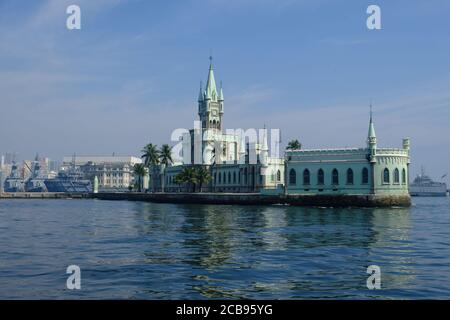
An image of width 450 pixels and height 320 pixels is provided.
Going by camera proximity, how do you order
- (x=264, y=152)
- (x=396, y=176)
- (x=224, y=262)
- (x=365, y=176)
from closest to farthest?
(x=224, y=262), (x=396, y=176), (x=365, y=176), (x=264, y=152)

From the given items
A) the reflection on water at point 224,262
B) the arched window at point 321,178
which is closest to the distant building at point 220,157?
the arched window at point 321,178

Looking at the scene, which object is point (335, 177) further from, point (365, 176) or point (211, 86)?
point (211, 86)

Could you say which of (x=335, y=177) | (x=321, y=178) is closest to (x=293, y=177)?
(x=321, y=178)

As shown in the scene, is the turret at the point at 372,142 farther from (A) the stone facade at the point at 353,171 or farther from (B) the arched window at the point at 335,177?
(B) the arched window at the point at 335,177

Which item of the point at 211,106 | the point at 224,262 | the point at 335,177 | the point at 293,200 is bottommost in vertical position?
the point at 224,262

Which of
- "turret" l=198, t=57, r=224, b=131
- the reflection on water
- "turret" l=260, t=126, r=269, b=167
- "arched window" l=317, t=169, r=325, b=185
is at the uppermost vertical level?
"turret" l=198, t=57, r=224, b=131

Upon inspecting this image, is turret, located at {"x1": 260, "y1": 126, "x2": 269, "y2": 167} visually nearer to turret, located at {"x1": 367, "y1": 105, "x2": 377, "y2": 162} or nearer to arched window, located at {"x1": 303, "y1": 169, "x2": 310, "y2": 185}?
arched window, located at {"x1": 303, "y1": 169, "x2": 310, "y2": 185}

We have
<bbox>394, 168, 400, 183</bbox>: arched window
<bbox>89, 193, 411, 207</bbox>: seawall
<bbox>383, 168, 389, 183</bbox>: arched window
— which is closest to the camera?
<bbox>89, 193, 411, 207</bbox>: seawall

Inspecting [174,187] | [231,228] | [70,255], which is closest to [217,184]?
[174,187]

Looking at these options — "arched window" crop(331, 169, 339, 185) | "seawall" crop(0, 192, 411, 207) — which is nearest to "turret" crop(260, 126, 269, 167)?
"seawall" crop(0, 192, 411, 207)

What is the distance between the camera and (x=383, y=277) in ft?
65.7

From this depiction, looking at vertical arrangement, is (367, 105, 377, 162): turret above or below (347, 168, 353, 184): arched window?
above
